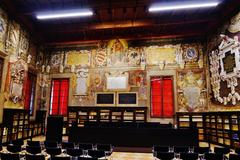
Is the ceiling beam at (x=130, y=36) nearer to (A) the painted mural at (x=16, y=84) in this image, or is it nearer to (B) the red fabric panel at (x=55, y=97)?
(B) the red fabric panel at (x=55, y=97)

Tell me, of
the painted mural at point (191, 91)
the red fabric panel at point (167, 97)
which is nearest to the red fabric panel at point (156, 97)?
the red fabric panel at point (167, 97)

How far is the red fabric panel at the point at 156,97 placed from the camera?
38.4ft

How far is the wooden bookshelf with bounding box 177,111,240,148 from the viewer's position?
26.9 ft

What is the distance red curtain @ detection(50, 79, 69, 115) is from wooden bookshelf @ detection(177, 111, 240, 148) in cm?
739

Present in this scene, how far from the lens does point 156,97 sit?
39.1ft

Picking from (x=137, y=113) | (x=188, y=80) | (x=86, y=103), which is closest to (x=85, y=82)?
(x=86, y=103)

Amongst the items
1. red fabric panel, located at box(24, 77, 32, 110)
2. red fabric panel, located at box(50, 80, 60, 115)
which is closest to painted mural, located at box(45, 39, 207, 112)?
red fabric panel, located at box(50, 80, 60, 115)

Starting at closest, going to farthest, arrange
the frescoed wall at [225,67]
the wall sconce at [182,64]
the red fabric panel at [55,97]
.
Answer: the frescoed wall at [225,67], the wall sconce at [182,64], the red fabric panel at [55,97]

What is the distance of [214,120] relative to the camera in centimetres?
996

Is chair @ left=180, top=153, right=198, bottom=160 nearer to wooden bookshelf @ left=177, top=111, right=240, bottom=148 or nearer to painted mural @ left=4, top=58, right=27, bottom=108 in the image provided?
wooden bookshelf @ left=177, top=111, right=240, bottom=148

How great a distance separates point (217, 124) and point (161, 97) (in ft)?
11.3

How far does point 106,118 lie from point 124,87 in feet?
7.36

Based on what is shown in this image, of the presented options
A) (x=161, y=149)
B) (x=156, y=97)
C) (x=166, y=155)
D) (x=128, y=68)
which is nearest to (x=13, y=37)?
(x=128, y=68)

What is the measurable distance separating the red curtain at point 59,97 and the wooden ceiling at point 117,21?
9.25 feet
